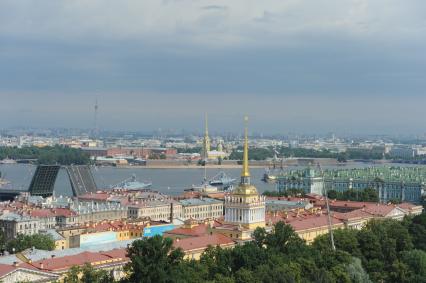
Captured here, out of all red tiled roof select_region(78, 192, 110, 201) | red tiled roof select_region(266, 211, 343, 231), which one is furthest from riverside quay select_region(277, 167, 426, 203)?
red tiled roof select_region(266, 211, 343, 231)

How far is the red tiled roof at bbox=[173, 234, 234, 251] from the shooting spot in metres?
23.2

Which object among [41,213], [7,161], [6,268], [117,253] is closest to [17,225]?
[41,213]

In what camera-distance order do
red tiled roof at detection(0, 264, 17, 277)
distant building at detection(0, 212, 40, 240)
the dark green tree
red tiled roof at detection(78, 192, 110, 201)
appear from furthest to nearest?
1. red tiled roof at detection(78, 192, 110, 201)
2. distant building at detection(0, 212, 40, 240)
3. the dark green tree
4. red tiled roof at detection(0, 264, 17, 277)

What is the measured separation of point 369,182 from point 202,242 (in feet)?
104

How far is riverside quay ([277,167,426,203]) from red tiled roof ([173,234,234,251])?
24433mm

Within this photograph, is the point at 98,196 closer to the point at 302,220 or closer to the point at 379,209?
the point at 379,209

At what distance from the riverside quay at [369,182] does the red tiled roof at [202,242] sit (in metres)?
24.4

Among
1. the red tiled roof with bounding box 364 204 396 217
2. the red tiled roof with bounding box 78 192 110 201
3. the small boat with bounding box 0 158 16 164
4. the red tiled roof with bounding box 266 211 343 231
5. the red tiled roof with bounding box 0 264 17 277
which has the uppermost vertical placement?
→ the red tiled roof with bounding box 0 264 17 277

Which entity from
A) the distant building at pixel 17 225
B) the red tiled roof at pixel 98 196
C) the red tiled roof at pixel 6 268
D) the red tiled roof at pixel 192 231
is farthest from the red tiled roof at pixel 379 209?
the red tiled roof at pixel 6 268

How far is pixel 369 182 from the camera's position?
53719 millimetres

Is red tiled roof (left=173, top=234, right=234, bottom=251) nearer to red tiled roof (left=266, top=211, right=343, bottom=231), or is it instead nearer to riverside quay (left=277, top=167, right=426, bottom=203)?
red tiled roof (left=266, top=211, right=343, bottom=231)

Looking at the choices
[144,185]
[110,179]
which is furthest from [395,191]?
[110,179]

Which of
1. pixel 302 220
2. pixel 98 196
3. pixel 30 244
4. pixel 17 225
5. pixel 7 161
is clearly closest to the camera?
pixel 30 244

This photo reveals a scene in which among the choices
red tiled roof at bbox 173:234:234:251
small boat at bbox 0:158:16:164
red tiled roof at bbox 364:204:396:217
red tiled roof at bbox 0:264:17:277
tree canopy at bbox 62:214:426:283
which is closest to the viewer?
tree canopy at bbox 62:214:426:283
